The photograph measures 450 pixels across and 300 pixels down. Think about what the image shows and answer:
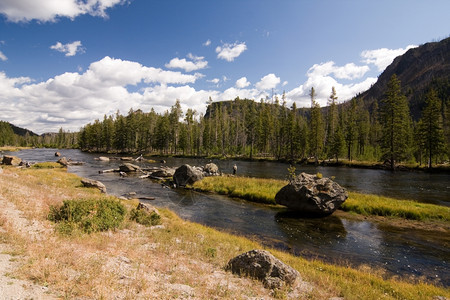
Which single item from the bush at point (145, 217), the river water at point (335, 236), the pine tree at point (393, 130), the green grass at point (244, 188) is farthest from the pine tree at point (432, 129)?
the bush at point (145, 217)

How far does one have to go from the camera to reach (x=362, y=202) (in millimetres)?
24531

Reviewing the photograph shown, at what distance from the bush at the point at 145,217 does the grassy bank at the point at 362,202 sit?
48.2ft

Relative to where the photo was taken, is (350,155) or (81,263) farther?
(350,155)

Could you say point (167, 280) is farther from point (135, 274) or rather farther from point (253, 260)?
point (253, 260)

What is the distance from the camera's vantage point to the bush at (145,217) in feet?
52.7

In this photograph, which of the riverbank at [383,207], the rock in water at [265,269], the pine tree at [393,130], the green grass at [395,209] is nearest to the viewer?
the rock in water at [265,269]

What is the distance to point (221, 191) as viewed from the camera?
32.4 meters

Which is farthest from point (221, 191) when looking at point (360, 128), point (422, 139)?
point (360, 128)

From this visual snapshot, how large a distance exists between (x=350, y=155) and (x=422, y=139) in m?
20.2

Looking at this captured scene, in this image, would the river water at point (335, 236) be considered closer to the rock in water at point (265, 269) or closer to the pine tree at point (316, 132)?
the rock in water at point (265, 269)

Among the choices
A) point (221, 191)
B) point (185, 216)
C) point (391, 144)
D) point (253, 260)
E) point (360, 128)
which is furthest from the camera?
point (360, 128)

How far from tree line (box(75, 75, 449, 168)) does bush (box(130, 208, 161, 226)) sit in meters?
62.6

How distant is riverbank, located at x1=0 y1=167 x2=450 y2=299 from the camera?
680 centimetres

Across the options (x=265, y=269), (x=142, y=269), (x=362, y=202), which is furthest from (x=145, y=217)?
(x=362, y=202)
